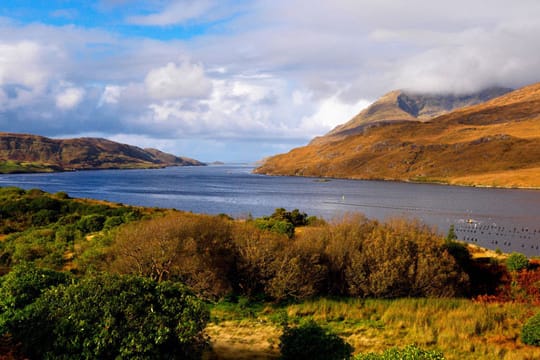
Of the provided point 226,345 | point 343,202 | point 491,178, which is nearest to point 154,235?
point 226,345

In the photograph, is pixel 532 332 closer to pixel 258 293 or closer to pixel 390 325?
pixel 390 325

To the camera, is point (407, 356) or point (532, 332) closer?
point (407, 356)

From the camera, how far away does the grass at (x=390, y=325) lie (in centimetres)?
1161

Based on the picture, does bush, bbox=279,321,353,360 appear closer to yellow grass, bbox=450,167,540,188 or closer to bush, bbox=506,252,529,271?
bush, bbox=506,252,529,271

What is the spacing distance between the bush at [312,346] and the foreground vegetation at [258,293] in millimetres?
123

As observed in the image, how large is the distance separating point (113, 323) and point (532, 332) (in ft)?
36.8

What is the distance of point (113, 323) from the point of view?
864 cm

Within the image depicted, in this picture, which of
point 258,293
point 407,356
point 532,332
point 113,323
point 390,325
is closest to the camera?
point 407,356

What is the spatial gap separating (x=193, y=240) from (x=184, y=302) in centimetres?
758

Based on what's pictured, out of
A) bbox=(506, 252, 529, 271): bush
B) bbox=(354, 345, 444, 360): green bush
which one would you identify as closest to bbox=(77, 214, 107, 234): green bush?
bbox=(506, 252, 529, 271): bush

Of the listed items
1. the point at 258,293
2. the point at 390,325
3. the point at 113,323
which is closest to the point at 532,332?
the point at 390,325

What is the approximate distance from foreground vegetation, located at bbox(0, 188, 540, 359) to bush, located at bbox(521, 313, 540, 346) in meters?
0.03

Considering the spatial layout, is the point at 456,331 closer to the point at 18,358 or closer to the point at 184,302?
the point at 184,302

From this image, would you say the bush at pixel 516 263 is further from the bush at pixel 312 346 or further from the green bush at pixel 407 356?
the green bush at pixel 407 356
